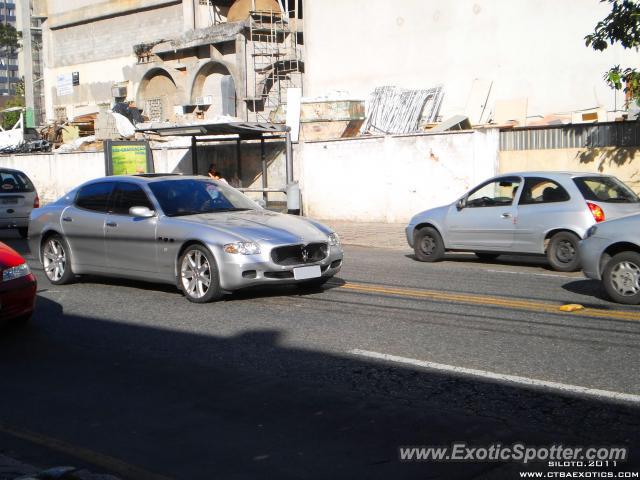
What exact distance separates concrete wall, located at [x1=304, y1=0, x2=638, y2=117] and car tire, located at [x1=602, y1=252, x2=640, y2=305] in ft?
64.5

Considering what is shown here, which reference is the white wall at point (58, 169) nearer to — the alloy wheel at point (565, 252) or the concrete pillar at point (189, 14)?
the concrete pillar at point (189, 14)

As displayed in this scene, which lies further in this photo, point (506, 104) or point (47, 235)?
point (506, 104)

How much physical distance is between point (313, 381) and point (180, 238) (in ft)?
13.5

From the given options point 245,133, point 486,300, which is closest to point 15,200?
point 245,133

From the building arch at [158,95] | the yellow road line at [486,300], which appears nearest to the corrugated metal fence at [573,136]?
the yellow road line at [486,300]

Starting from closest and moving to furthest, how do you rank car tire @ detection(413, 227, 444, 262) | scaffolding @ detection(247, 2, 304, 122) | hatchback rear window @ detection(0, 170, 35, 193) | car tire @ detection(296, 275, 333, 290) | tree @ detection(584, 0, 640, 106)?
car tire @ detection(296, 275, 333, 290) → car tire @ detection(413, 227, 444, 262) → tree @ detection(584, 0, 640, 106) → hatchback rear window @ detection(0, 170, 35, 193) → scaffolding @ detection(247, 2, 304, 122)

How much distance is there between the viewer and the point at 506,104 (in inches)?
1147

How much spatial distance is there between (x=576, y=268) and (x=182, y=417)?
9.33 meters

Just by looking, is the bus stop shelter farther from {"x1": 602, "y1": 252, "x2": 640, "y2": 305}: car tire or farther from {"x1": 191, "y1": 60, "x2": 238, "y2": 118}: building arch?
{"x1": 602, "y1": 252, "x2": 640, "y2": 305}: car tire

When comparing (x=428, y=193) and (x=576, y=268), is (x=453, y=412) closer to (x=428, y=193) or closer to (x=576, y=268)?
(x=576, y=268)

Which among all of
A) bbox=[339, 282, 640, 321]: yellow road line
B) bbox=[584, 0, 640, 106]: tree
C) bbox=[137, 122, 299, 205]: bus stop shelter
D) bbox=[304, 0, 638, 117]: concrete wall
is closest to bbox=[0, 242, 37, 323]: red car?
bbox=[339, 282, 640, 321]: yellow road line

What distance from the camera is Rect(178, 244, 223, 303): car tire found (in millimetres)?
9953

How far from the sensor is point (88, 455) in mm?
5188

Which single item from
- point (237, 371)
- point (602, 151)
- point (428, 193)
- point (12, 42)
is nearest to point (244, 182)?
point (428, 193)
